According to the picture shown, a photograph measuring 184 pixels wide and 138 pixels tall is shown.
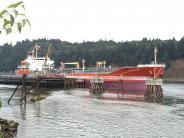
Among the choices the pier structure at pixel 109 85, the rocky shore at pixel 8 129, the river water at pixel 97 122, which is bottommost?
the river water at pixel 97 122

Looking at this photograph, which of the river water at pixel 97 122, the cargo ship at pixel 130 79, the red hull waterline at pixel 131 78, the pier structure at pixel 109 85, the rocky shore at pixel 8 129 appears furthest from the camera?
the red hull waterline at pixel 131 78

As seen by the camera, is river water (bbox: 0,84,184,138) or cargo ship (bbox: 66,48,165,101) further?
cargo ship (bbox: 66,48,165,101)

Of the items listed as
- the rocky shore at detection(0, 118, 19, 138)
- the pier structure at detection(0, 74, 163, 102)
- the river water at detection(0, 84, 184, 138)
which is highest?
the pier structure at detection(0, 74, 163, 102)

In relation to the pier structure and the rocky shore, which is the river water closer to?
the rocky shore

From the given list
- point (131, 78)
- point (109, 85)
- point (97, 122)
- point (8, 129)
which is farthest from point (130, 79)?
point (8, 129)

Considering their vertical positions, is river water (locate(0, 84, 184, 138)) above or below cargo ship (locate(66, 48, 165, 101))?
below

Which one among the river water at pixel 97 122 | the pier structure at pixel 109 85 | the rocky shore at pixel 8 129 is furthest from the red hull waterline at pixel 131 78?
the rocky shore at pixel 8 129

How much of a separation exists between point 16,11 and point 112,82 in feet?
323

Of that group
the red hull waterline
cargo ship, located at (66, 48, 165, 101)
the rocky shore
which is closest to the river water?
the rocky shore

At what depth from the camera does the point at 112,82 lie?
10300cm

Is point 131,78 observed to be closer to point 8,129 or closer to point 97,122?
point 97,122

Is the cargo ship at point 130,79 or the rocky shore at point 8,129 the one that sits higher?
the cargo ship at point 130,79

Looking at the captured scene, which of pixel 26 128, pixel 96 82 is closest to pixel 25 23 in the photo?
pixel 26 128

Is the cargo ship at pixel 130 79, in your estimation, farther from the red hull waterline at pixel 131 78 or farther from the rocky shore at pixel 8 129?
the rocky shore at pixel 8 129
